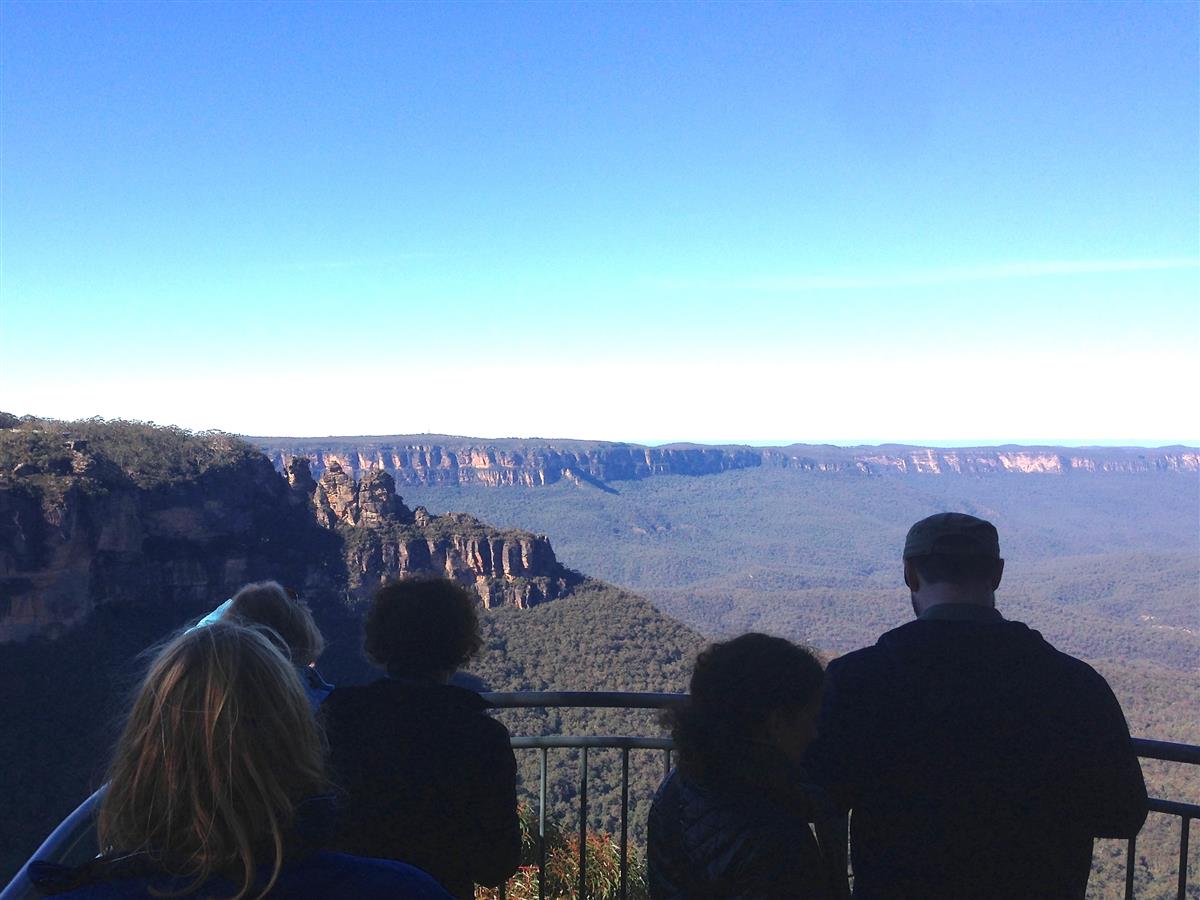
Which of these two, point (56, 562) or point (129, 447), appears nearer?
point (56, 562)

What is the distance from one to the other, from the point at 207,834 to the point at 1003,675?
201cm

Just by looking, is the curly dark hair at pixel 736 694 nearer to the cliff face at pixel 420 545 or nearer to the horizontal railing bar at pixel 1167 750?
the horizontal railing bar at pixel 1167 750

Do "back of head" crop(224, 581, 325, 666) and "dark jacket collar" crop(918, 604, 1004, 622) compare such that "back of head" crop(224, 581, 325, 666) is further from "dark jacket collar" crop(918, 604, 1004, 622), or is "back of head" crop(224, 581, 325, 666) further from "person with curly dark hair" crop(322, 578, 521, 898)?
"dark jacket collar" crop(918, 604, 1004, 622)

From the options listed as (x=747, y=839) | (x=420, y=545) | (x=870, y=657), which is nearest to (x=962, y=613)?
(x=870, y=657)

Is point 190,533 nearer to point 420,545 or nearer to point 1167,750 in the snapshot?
point 420,545

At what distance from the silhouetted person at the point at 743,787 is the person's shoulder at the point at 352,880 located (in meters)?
0.84

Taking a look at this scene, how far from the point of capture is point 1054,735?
2404 millimetres

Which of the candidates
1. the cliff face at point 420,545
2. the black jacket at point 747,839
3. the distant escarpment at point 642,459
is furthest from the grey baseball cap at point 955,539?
the distant escarpment at point 642,459

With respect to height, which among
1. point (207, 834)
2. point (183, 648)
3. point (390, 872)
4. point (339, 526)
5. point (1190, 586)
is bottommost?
point (1190, 586)

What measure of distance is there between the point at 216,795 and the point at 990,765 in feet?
6.41

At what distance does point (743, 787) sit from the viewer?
7.37 ft

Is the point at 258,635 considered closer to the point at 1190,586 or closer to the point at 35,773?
the point at 35,773

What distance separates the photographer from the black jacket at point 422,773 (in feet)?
8.73

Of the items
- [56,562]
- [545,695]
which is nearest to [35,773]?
[56,562]
